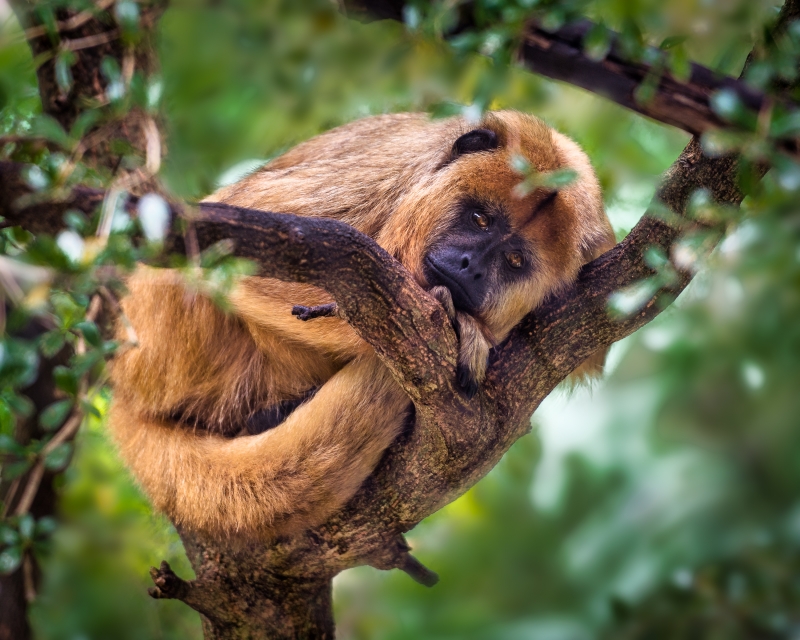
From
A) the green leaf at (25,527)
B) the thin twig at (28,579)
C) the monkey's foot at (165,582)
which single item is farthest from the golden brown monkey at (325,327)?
the green leaf at (25,527)

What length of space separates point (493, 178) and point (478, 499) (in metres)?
2.00

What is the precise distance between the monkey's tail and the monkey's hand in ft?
0.75

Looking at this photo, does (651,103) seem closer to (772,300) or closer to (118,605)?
(772,300)

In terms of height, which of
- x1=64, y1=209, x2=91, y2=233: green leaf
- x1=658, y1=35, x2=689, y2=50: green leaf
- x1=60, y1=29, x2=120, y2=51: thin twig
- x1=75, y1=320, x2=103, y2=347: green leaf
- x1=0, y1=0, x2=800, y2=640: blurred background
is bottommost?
x1=0, y1=0, x2=800, y2=640: blurred background

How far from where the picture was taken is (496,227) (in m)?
2.08

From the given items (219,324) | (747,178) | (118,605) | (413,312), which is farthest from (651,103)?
(118,605)

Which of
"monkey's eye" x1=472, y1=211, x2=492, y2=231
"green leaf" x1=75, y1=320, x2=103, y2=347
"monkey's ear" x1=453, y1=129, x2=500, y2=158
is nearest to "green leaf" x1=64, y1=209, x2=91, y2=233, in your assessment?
"green leaf" x1=75, y1=320, x2=103, y2=347

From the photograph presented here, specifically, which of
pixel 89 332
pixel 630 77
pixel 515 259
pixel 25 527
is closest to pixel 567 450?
pixel 515 259

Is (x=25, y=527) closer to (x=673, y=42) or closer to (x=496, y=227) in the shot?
(x=496, y=227)

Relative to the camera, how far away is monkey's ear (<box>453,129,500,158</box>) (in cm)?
225

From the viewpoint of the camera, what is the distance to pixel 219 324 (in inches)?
88.4

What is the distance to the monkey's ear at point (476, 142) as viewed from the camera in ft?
7.37

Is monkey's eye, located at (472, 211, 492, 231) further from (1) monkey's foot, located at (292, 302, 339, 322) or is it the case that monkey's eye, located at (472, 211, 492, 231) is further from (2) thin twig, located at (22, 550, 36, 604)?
(2) thin twig, located at (22, 550, 36, 604)

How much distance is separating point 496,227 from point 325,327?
22.0 inches
